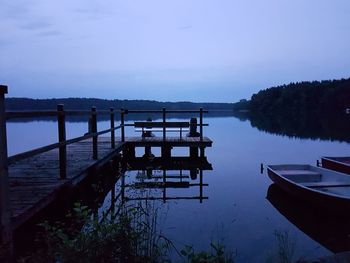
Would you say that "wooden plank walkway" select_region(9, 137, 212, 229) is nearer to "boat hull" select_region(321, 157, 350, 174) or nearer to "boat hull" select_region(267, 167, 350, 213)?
"boat hull" select_region(267, 167, 350, 213)

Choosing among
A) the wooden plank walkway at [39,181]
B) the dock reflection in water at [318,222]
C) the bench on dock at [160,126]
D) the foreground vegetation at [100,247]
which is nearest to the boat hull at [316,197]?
the dock reflection in water at [318,222]

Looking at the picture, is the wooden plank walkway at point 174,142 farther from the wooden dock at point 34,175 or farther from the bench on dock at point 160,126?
the wooden dock at point 34,175

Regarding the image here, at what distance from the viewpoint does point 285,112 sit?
122875 mm

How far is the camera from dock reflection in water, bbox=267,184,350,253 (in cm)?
812

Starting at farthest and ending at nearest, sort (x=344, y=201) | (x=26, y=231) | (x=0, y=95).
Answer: (x=344, y=201)
(x=26, y=231)
(x=0, y=95)

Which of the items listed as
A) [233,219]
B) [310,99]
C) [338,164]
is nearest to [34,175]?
[233,219]

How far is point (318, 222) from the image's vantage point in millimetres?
9281

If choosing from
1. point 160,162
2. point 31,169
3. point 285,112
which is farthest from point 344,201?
point 285,112

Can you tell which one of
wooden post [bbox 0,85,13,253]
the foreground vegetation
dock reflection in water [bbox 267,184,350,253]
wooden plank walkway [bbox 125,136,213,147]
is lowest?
dock reflection in water [bbox 267,184,350,253]

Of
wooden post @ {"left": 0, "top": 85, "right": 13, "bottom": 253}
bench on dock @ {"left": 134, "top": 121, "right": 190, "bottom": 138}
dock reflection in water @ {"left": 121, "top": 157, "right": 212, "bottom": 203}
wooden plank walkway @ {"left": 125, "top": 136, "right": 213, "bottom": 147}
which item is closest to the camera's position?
wooden post @ {"left": 0, "top": 85, "right": 13, "bottom": 253}

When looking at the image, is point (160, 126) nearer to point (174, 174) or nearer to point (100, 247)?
point (174, 174)

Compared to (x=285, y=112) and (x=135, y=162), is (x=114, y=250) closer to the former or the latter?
(x=135, y=162)

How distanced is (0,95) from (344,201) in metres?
7.71

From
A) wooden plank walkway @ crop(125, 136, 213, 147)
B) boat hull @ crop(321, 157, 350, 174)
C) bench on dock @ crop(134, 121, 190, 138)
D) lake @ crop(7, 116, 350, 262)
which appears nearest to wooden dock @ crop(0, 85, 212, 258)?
lake @ crop(7, 116, 350, 262)
